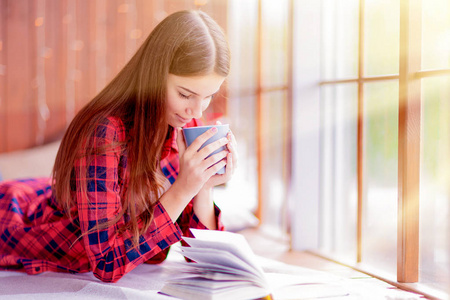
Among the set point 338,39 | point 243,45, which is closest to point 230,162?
point 338,39

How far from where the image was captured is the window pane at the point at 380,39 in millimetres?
1521

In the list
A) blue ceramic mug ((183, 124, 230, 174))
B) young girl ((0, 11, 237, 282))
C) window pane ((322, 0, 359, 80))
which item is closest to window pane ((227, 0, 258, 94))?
window pane ((322, 0, 359, 80))

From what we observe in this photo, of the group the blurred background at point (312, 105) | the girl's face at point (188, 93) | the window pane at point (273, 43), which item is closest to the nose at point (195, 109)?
the girl's face at point (188, 93)

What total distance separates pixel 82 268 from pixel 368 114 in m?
1.06

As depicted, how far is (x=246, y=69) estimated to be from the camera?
2615mm

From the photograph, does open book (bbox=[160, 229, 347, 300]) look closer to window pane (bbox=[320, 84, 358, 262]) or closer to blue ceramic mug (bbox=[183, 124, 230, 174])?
blue ceramic mug (bbox=[183, 124, 230, 174])

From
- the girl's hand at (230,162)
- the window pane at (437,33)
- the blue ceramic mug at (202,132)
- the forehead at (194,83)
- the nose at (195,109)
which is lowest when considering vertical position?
the girl's hand at (230,162)

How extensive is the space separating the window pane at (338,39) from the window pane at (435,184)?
18.0 inches

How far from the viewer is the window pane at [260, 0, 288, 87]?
2.31m

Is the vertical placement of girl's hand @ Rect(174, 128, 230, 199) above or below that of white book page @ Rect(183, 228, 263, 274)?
above

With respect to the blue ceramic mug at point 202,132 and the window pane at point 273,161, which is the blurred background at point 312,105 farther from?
the blue ceramic mug at point 202,132

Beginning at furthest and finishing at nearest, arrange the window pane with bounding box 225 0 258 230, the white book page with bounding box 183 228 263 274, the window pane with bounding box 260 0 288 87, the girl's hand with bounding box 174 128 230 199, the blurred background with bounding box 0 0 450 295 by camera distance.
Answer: the window pane with bounding box 225 0 258 230 < the window pane with bounding box 260 0 288 87 < the blurred background with bounding box 0 0 450 295 < the girl's hand with bounding box 174 128 230 199 < the white book page with bounding box 183 228 263 274

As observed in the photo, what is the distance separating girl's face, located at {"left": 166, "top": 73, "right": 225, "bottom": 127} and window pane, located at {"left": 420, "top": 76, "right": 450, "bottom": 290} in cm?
55

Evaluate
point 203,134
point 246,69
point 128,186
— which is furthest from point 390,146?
point 246,69
